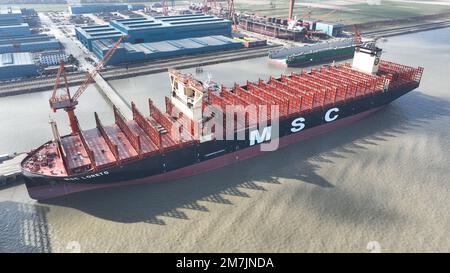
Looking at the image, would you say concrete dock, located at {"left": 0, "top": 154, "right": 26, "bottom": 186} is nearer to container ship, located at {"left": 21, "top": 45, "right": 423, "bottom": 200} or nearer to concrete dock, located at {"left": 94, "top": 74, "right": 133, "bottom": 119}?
container ship, located at {"left": 21, "top": 45, "right": 423, "bottom": 200}

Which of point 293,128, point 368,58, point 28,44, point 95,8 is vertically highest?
point 95,8

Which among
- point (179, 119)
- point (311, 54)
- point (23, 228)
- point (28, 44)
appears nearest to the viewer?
point (23, 228)

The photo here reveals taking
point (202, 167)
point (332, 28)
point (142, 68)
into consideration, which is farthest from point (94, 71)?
point (332, 28)

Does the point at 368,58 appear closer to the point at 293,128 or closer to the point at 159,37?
the point at 293,128

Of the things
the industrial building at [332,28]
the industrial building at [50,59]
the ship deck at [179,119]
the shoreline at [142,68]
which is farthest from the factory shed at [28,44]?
the industrial building at [332,28]

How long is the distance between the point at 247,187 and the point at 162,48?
49.4 metres

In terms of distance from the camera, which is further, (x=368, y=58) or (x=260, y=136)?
(x=368, y=58)

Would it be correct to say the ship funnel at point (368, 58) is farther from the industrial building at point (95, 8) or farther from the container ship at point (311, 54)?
the industrial building at point (95, 8)

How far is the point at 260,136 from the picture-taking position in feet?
104

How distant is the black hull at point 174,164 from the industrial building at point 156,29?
49729 millimetres

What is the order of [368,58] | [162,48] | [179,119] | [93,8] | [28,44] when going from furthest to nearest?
[93,8]
[162,48]
[28,44]
[368,58]
[179,119]

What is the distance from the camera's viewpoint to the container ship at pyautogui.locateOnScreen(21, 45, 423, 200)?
25484 millimetres

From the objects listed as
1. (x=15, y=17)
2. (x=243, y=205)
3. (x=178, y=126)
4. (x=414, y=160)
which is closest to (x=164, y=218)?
(x=243, y=205)

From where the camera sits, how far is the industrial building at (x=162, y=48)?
60.9 meters
